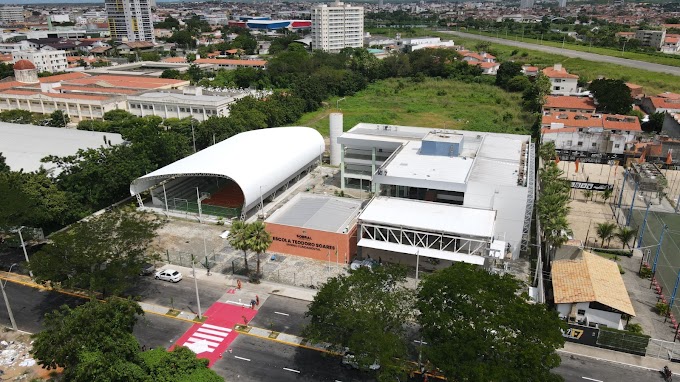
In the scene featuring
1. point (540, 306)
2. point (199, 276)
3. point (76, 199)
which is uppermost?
point (540, 306)

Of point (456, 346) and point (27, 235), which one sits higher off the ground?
point (456, 346)

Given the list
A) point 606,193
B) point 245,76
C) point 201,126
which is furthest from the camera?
point 245,76

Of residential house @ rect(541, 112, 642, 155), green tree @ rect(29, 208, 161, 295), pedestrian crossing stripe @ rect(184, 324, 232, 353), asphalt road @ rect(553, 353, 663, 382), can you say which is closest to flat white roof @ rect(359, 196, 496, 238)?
asphalt road @ rect(553, 353, 663, 382)

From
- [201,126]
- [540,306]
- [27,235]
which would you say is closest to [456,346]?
[540,306]

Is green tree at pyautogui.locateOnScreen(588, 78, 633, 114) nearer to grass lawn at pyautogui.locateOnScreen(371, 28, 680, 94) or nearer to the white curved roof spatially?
grass lawn at pyautogui.locateOnScreen(371, 28, 680, 94)

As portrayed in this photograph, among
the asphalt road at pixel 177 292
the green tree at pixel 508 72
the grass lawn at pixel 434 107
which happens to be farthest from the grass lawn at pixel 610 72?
the asphalt road at pixel 177 292

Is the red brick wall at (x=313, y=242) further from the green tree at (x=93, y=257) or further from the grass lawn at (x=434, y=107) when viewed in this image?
the grass lawn at (x=434, y=107)

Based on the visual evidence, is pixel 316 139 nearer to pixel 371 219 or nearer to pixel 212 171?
pixel 212 171
